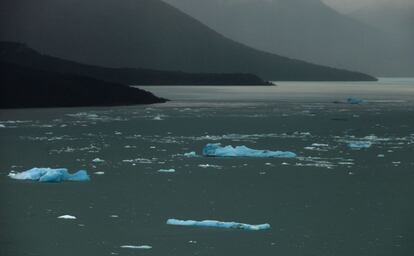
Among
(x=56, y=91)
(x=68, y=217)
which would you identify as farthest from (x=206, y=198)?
(x=56, y=91)

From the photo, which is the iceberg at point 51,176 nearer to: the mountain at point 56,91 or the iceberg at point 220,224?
the iceberg at point 220,224

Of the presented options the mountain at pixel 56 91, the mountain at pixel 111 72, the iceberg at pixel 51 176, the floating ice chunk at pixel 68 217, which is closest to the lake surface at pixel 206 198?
the floating ice chunk at pixel 68 217

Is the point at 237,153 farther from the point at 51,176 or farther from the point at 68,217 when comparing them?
the point at 68,217

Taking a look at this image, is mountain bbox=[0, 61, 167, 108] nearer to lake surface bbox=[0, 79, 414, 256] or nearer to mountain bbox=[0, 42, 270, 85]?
mountain bbox=[0, 42, 270, 85]

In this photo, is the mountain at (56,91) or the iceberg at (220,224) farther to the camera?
the mountain at (56,91)

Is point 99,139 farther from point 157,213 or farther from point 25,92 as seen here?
point 25,92

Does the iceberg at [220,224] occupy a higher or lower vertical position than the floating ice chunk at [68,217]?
higher

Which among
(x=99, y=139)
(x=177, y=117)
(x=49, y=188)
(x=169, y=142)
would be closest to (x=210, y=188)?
(x=49, y=188)
